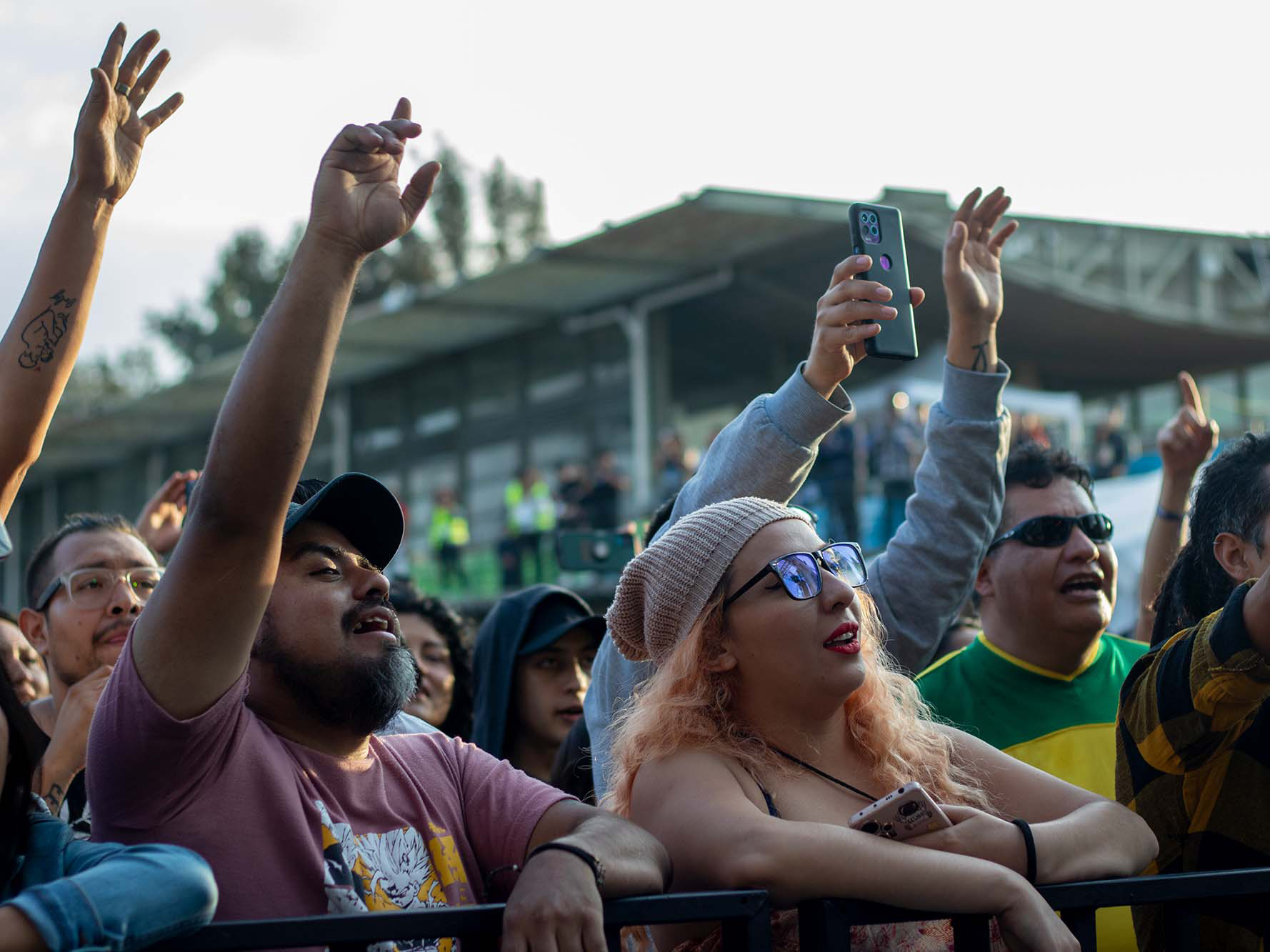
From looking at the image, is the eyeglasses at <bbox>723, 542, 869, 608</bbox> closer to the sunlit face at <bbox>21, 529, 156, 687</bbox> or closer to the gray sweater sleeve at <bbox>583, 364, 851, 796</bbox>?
the gray sweater sleeve at <bbox>583, 364, 851, 796</bbox>

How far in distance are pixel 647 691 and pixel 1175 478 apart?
2.56 m

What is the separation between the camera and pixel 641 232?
16.4 m

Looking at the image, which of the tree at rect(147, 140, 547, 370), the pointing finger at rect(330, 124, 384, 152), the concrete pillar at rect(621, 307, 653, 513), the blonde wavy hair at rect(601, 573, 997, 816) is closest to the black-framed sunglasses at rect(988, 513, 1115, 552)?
the blonde wavy hair at rect(601, 573, 997, 816)

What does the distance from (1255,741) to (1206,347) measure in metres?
22.1

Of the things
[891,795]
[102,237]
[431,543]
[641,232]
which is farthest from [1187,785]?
[431,543]

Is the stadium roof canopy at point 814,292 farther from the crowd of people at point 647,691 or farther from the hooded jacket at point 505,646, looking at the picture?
the crowd of people at point 647,691

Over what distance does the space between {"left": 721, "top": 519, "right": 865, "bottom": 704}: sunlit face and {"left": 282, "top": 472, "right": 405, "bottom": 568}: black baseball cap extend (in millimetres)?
703

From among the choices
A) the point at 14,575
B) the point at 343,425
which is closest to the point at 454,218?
the point at 14,575

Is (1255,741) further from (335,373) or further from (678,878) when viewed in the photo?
(335,373)

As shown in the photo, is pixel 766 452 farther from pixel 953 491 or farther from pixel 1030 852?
pixel 1030 852

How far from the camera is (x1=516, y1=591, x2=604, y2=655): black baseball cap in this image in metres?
4.79

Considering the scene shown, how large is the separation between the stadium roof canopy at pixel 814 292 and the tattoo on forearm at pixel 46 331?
12214 millimetres

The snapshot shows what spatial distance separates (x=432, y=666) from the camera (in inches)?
205

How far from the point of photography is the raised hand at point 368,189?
2.21 m
